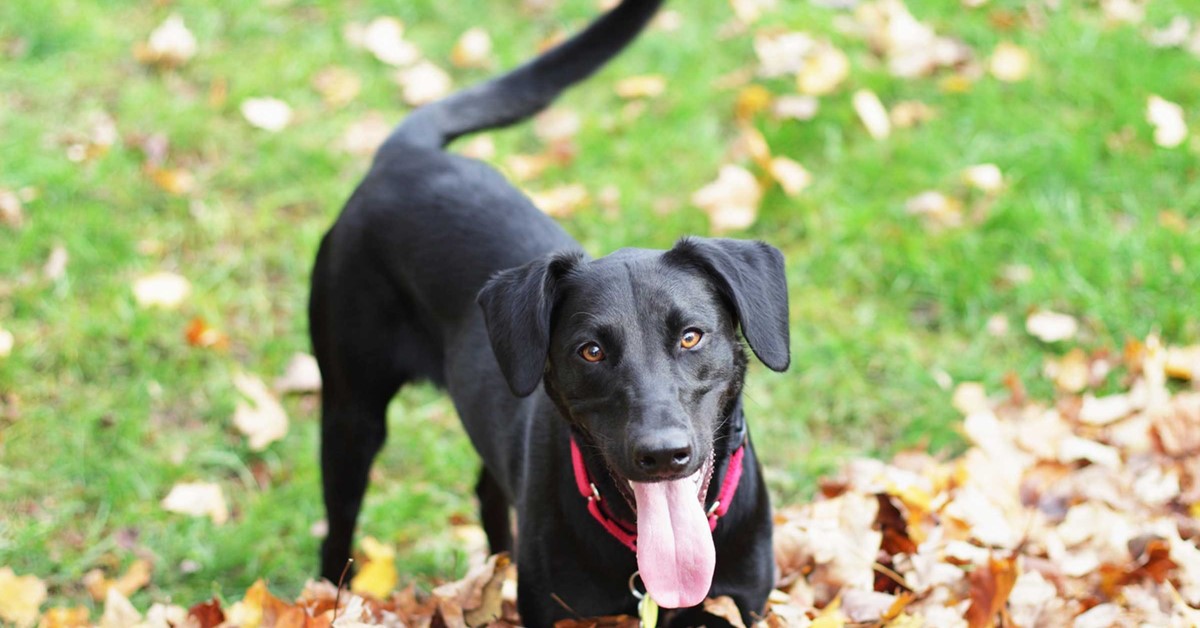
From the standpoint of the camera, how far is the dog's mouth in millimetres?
2600

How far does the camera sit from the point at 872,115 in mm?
5539

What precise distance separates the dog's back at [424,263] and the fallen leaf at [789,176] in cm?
145

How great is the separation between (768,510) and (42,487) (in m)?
2.54

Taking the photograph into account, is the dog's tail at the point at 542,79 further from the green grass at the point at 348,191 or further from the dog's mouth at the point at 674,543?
the dog's mouth at the point at 674,543

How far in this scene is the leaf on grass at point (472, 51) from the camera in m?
6.20

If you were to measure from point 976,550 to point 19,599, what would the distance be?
258cm

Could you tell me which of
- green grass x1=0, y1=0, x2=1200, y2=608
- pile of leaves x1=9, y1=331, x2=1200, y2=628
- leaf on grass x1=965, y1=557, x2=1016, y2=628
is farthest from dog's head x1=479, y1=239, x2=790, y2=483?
green grass x1=0, y1=0, x2=1200, y2=608

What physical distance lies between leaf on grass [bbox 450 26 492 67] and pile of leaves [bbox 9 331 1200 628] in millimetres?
2991

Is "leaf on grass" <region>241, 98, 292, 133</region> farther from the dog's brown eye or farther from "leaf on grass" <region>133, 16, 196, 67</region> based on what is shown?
the dog's brown eye

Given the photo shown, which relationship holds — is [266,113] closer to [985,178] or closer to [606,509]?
[985,178]

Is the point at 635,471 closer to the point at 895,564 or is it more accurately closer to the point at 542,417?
the point at 542,417

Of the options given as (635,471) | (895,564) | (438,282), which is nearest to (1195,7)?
(895,564)

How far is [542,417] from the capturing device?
123 inches

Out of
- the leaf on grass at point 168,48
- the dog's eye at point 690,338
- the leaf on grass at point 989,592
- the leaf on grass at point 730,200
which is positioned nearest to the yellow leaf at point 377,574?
the dog's eye at point 690,338
